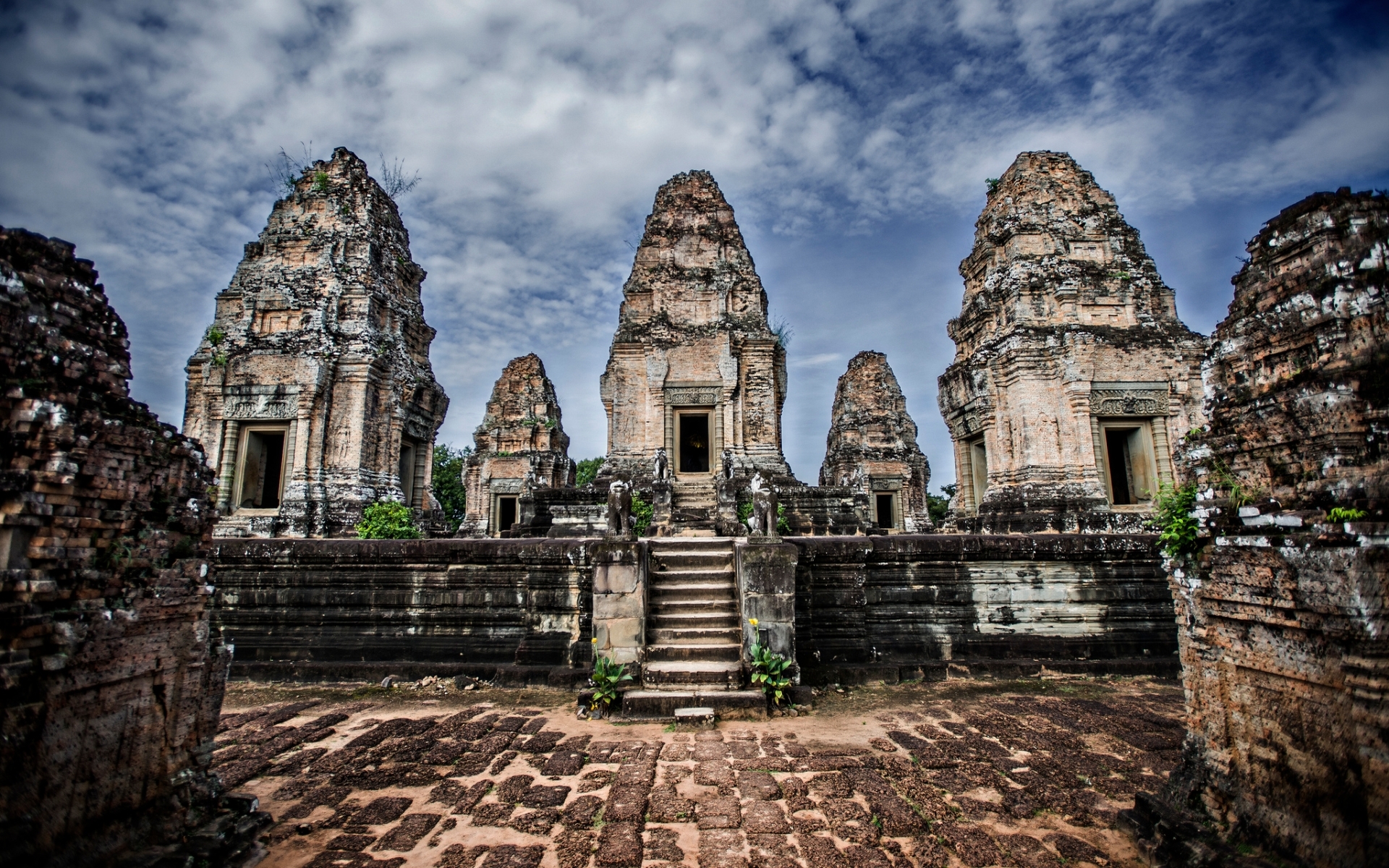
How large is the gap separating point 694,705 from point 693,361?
11.3 m

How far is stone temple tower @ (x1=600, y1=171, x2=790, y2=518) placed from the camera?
1603cm

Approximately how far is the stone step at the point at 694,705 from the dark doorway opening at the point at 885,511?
23.4 m

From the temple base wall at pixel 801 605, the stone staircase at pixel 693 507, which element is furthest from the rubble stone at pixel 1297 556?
the stone staircase at pixel 693 507

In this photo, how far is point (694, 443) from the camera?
57.6 ft

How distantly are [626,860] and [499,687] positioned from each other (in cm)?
434

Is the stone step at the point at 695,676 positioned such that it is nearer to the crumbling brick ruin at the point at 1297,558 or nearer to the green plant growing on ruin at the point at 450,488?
the crumbling brick ruin at the point at 1297,558

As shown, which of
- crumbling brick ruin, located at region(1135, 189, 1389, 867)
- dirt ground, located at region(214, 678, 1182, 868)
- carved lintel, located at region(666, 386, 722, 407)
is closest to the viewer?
crumbling brick ruin, located at region(1135, 189, 1389, 867)

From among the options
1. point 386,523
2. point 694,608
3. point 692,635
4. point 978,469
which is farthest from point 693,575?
point 978,469

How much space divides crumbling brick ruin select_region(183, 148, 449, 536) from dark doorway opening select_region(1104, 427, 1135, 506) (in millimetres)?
15606

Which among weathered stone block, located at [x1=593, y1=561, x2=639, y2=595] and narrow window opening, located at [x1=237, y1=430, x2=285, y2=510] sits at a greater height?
narrow window opening, located at [x1=237, y1=430, x2=285, y2=510]

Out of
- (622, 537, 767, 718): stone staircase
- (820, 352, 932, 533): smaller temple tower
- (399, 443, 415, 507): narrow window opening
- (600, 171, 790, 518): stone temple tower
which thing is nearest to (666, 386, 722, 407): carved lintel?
(600, 171, 790, 518): stone temple tower

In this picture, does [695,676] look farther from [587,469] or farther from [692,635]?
[587,469]

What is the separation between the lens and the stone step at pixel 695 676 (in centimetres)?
637

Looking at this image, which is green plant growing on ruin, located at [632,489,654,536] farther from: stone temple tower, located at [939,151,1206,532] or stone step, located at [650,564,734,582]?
stone temple tower, located at [939,151,1206,532]
